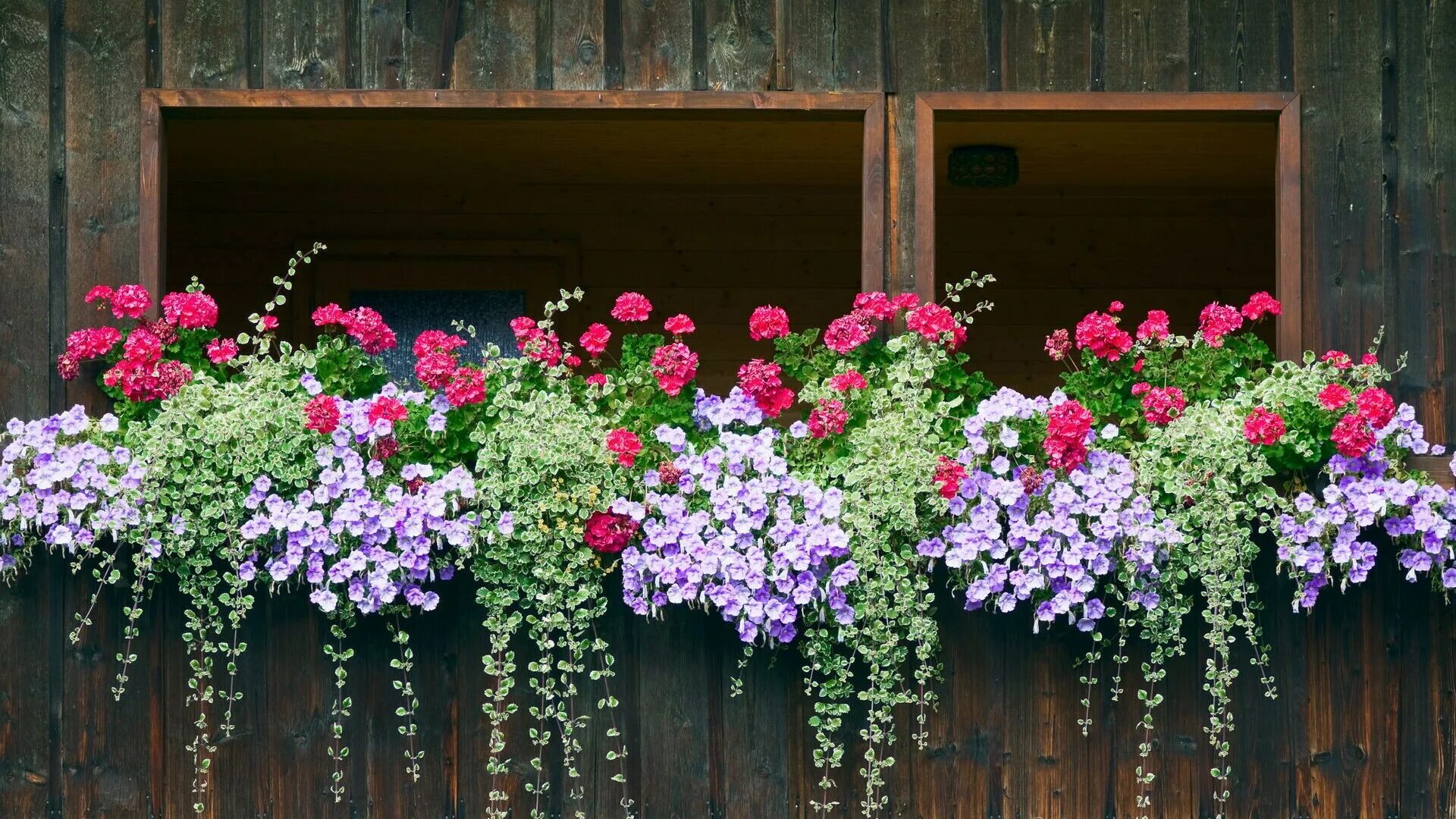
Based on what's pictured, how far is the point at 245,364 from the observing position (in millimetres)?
Result: 3295

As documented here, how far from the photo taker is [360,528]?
3.07m

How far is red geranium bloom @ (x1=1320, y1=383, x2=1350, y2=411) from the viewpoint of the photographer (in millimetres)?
3111

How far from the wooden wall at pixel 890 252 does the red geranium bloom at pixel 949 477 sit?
1.26ft

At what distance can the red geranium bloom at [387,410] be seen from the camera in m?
3.08

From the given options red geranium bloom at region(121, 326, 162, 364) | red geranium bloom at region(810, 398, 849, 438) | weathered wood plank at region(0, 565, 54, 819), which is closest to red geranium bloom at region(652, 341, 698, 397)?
red geranium bloom at region(810, 398, 849, 438)

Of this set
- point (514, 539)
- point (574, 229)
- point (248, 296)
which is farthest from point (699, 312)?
point (514, 539)

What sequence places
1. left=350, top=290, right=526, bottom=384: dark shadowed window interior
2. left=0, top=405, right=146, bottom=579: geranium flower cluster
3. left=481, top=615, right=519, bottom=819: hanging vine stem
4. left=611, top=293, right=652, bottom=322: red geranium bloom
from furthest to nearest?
left=350, top=290, right=526, bottom=384: dark shadowed window interior, left=611, top=293, right=652, bottom=322: red geranium bloom, left=481, top=615, right=519, bottom=819: hanging vine stem, left=0, top=405, right=146, bottom=579: geranium flower cluster

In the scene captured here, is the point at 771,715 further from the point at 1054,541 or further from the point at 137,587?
the point at 137,587

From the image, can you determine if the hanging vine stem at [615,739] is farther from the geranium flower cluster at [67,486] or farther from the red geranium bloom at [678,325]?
the geranium flower cluster at [67,486]

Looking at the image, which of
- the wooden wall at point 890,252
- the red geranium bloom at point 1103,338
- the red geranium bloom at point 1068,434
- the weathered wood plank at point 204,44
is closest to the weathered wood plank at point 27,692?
the wooden wall at point 890,252

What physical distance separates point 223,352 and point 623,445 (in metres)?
0.82

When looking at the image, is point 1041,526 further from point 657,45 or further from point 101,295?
point 101,295

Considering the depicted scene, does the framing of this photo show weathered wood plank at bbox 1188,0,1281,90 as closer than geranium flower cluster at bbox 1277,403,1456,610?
No

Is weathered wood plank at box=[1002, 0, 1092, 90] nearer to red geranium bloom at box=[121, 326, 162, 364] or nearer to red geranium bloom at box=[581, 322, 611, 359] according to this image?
red geranium bloom at box=[581, 322, 611, 359]
